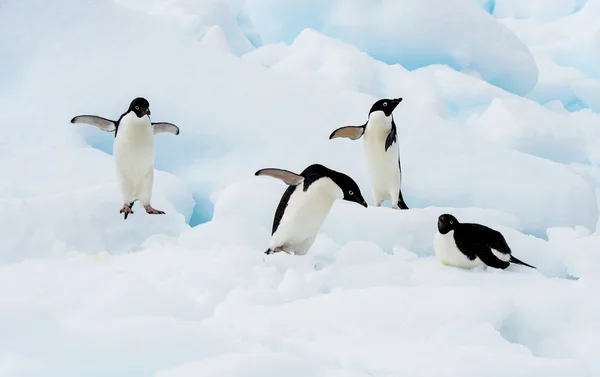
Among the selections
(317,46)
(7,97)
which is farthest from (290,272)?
(317,46)

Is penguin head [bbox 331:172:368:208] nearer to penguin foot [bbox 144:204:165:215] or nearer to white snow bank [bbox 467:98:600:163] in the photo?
penguin foot [bbox 144:204:165:215]

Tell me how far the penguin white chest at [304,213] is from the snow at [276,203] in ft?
0.27

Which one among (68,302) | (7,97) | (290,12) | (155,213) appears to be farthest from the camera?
(290,12)

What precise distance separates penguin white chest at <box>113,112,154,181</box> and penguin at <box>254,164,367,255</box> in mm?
788

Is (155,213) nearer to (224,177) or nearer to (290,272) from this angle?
(224,177)

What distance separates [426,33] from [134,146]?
5.95 metres

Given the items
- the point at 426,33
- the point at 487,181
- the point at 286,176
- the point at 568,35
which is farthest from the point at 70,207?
the point at 568,35

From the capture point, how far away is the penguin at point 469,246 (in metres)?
1.94

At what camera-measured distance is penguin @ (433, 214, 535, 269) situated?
76.2 inches

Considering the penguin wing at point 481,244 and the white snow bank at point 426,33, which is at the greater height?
the white snow bank at point 426,33

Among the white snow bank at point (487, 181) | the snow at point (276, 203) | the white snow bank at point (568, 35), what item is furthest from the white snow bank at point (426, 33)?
the white snow bank at point (487, 181)

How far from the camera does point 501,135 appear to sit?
5.71 meters

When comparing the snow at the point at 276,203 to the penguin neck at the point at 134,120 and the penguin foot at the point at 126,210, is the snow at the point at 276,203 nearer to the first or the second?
the penguin foot at the point at 126,210

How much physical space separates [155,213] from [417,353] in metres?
1.72
